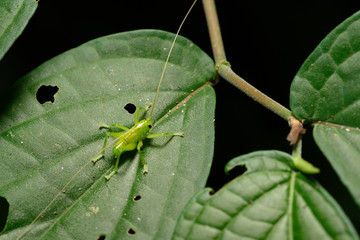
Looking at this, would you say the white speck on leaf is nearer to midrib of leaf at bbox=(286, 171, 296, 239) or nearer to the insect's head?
the insect's head

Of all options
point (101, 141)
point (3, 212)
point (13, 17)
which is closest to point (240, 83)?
point (101, 141)

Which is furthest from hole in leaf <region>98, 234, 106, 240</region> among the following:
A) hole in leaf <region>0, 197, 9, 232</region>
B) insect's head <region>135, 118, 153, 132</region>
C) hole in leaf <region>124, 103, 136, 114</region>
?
hole in leaf <region>124, 103, 136, 114</region>

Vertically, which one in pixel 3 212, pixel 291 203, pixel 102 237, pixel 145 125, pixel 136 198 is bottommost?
pixel 3 212

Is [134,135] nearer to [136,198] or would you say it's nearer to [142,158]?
[142,158]

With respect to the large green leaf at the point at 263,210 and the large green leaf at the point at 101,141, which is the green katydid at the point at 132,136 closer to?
the large green leaf at the point at 101,141

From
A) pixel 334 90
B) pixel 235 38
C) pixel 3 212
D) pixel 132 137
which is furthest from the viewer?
Result: pixel 235 38

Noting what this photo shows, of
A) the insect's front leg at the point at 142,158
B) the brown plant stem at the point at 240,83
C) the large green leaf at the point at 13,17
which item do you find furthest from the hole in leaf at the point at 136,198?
the large green leaf at the point at 13,17
